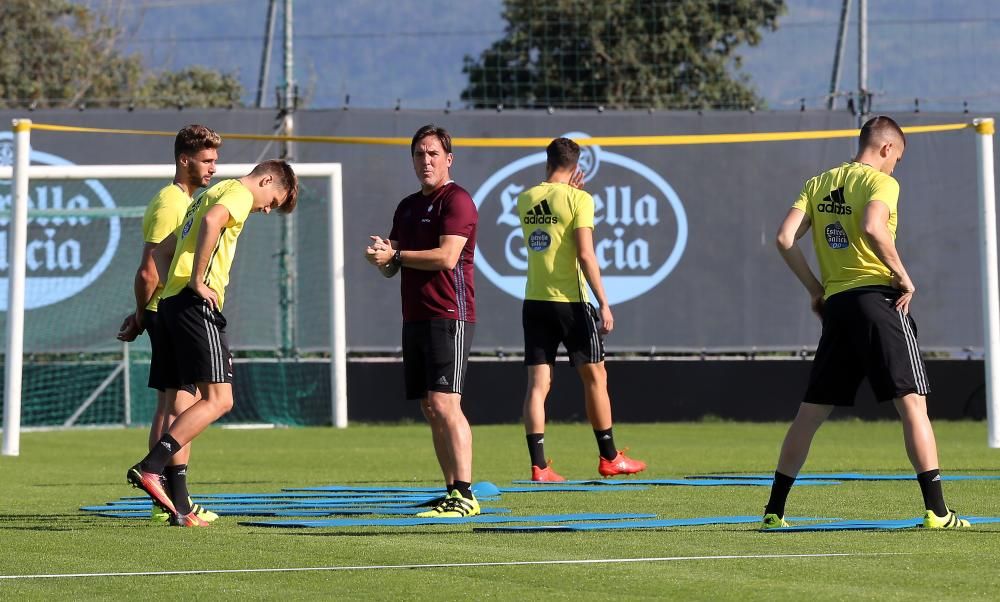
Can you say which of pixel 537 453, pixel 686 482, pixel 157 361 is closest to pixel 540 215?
pixel 537 453

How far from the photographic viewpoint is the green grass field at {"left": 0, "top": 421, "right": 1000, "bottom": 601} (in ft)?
18.9

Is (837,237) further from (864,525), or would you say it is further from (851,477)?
(851,477)

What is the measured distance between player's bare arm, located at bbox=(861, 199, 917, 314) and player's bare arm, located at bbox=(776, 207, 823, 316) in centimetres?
31

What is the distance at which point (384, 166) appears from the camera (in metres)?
19.2

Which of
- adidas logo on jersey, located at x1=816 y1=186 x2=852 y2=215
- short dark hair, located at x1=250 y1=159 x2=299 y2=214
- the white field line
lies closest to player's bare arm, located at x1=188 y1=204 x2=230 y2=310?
short dark hair, located at x1=250 y1=159 x2=299 y2=214

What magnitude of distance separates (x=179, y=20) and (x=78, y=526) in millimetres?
18891

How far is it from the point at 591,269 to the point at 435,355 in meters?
2.64

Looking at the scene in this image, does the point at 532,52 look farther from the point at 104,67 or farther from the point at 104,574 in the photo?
the point at 104,574

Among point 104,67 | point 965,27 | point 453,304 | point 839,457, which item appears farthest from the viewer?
point 104,67

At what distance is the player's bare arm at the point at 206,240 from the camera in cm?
800

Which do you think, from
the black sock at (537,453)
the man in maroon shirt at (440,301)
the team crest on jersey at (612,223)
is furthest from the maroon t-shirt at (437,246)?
the team crest on jersey at (612,223)

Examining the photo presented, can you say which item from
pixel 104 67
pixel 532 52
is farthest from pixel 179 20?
pixel 532 52

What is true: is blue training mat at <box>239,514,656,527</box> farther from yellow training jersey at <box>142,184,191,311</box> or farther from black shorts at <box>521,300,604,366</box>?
black shorts at <box>521,300,604,366</box>

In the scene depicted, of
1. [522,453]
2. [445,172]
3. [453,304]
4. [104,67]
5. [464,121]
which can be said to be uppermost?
[104,67]
